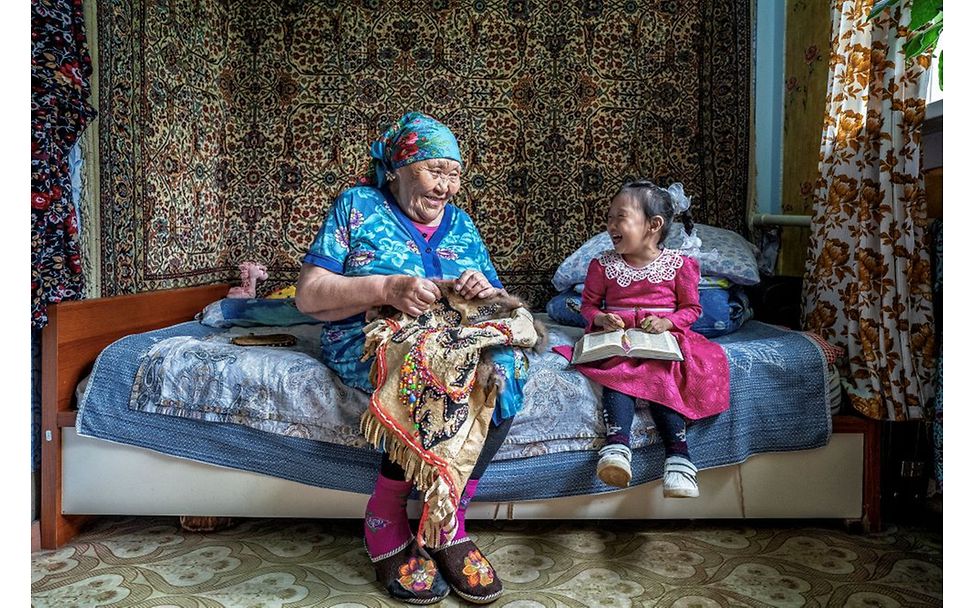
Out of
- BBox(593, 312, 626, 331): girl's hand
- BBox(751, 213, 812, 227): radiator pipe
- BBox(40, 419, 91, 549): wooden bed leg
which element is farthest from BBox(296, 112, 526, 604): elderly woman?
BBox(751, 213, 812, 227): radiator pipe

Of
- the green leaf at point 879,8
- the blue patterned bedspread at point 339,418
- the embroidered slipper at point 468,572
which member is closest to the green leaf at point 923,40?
the green leaf at point 879,8

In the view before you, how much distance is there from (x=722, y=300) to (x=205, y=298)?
2032 mm

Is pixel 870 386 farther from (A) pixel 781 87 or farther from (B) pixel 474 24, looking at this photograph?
(B) pixel 474 24

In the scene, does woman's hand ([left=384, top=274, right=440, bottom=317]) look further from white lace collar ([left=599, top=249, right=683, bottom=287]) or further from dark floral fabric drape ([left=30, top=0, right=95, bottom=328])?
dark floral fabric drape ([left=30, top=0, right=95, bottom=328])

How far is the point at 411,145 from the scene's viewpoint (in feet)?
5.90

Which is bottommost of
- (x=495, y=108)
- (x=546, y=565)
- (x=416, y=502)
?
(x=546, y=565)

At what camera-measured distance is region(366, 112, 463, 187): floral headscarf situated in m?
1.79

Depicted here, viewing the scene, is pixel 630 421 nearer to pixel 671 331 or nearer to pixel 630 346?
pixel 630 346

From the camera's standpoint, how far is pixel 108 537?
189 centimetres

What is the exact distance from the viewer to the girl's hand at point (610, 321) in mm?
1911

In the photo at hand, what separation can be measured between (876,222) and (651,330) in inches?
29.3

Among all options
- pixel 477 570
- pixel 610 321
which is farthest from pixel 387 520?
pixel 610 321

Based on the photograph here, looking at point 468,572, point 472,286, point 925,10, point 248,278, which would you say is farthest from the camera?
point 248,278

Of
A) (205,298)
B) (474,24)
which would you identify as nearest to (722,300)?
(474,24)
